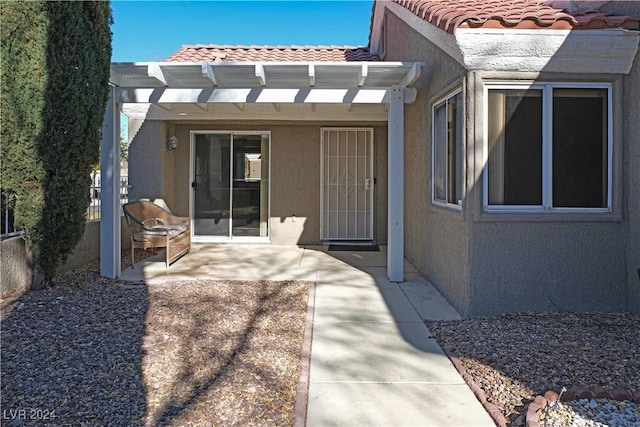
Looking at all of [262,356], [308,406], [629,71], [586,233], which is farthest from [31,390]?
[629,71]

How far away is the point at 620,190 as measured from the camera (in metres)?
4.91

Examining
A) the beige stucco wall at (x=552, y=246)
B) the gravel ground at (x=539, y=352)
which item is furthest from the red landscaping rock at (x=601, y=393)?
the beige stucco wall at (x=552, y=246)

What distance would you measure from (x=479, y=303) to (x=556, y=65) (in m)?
2.78

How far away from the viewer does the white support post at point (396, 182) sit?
648cm

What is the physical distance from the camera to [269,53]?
10469mm

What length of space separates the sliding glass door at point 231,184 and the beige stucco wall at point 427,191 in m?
3.55

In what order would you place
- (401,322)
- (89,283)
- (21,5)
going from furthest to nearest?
(89,283), (21,5), (401,322)

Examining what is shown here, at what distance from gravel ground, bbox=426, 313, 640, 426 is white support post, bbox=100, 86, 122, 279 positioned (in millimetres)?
4775

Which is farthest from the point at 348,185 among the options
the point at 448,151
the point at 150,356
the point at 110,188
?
the point at 150,356

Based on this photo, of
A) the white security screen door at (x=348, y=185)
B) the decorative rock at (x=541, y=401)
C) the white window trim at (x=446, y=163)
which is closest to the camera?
the decorative rock at (x=541, y=401)

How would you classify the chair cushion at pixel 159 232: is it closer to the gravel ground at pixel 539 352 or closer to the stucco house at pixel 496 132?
the stucco house at pixel 496 132

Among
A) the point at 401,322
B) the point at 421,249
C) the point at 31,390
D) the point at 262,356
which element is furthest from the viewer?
the point at 421,249

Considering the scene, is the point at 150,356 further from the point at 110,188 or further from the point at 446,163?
the point at 446,163

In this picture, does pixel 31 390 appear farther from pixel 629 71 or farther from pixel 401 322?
pixel 629 71
